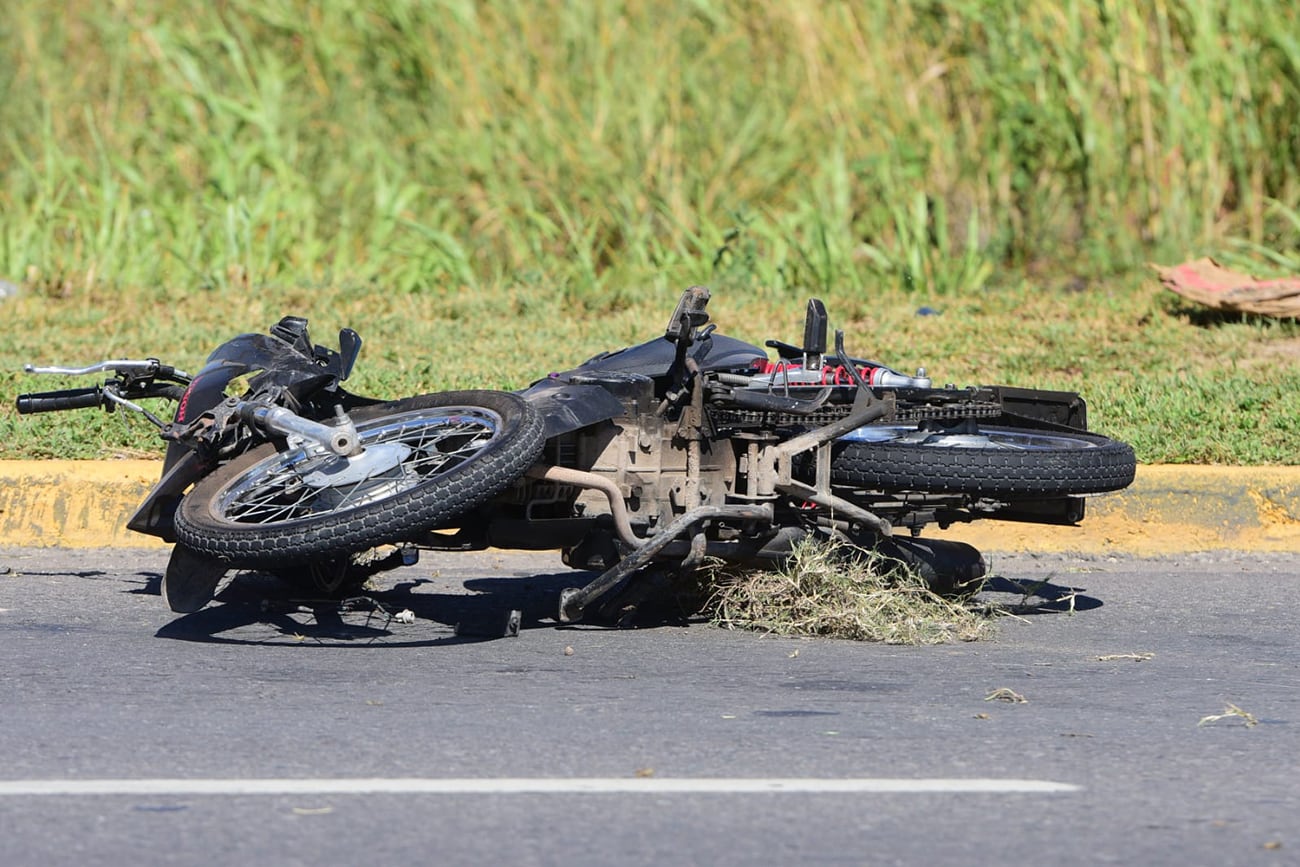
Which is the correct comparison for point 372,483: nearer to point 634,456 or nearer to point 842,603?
point 634,456

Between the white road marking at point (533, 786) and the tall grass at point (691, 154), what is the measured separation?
629 centimetres

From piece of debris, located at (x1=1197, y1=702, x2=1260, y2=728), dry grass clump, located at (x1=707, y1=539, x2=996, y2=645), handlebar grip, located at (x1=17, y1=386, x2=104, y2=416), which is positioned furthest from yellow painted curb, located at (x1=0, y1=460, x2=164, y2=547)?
piece of debris, located at (x1=1197, y1=702, x2=1260, y2=728)

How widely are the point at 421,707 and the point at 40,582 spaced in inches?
94.3

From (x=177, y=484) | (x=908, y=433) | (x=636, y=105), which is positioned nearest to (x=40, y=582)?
(x=177, y=484)

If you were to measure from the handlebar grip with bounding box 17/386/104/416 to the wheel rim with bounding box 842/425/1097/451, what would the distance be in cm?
233

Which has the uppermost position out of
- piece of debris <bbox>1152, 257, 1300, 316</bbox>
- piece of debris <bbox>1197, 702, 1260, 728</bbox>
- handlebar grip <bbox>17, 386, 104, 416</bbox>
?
piece of debris <bbox>1152, 257, 1300, 316</bbox>

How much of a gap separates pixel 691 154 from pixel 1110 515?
5012 millimetres

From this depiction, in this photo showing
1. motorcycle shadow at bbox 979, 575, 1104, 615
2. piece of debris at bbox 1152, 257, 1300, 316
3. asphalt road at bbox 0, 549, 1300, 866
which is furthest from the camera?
piece of debris at bbox 1152, 257, 1300, 316

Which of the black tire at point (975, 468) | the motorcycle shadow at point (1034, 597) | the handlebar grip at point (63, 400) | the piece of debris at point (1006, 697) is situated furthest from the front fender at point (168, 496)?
the motorcycle shadow at point (1034, 597)

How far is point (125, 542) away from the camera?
7.05 meters

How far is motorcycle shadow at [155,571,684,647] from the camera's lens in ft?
18.0

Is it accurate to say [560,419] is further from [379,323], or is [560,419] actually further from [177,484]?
[379,323]

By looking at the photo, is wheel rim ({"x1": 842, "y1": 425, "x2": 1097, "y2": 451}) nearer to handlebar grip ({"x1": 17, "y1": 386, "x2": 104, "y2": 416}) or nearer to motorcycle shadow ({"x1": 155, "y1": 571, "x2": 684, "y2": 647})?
motorcycle shadow ({"x1": 155, "y1": 571, "x2": 684, "y2": 647})

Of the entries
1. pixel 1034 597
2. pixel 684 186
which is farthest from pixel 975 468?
pixel 684 186
